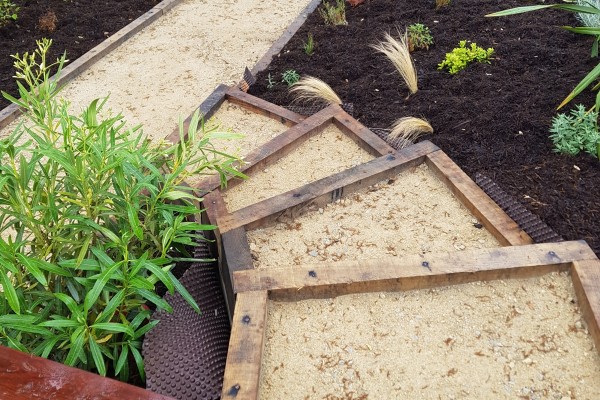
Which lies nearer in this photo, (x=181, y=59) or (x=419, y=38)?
(x=419, y=38)

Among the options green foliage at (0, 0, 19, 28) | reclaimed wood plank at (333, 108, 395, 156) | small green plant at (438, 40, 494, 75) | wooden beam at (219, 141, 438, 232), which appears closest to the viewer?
wooden beam at (219, 141, 438, 232)

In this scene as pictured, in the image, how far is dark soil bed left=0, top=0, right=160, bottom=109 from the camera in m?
5.02

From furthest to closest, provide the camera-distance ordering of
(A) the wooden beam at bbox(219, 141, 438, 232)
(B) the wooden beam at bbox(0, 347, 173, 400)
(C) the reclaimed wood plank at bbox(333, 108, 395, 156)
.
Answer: (C) the reclaimed wood plank at bbox(333, 108, 395, 156) < (A) the wooden beam at bbox(219, 141, 438, 232) < (B) the wooden beam at bbox(0, 347, 173, 400)

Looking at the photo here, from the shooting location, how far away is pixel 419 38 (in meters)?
4.35

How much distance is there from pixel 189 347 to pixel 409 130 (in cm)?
199

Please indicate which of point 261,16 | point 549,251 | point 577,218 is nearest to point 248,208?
point 549,251

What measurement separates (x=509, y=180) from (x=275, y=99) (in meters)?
1.88

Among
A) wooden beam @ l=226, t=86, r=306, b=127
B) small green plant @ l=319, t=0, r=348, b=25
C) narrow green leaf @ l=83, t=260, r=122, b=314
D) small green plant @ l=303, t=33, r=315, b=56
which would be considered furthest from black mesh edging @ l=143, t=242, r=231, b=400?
small green plant @ l=319, t=0, r=348, b=25

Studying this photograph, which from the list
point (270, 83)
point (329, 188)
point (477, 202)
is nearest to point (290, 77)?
point (270, 83)

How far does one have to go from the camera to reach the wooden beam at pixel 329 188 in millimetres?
2719

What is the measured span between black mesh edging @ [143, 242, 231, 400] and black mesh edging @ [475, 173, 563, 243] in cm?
152

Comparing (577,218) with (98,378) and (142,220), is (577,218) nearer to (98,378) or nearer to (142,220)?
(142,220)

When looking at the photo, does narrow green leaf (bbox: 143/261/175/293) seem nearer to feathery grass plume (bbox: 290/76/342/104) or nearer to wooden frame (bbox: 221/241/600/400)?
wooden frame (bbox: 221/241/600/400)

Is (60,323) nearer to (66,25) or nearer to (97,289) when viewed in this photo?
(97,289)
